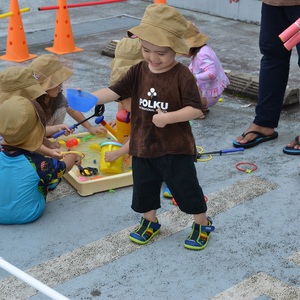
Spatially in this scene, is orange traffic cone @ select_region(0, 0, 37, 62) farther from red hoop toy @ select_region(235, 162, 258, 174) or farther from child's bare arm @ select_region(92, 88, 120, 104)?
child's bare arm @ select_region(92, 88, 120, 104)

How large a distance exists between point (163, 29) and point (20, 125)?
1071mm

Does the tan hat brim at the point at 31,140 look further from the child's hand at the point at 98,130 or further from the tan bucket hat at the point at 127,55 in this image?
the child's hand at the point at 98,130

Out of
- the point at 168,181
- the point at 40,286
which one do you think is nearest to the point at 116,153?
the point at 168,181

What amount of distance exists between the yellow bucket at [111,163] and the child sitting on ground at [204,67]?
1.27m

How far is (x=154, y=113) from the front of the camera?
3.44m

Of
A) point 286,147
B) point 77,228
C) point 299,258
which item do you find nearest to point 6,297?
point 77,228

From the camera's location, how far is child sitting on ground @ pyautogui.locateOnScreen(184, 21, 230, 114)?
541 centimetres

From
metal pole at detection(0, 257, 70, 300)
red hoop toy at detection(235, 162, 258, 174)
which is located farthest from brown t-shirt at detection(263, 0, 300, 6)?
metal pole at detection(0, 257, 70, 300)

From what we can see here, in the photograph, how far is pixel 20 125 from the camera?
12.3ft

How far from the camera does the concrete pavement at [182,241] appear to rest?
3.27 metres

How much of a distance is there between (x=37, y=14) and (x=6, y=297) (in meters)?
7.68

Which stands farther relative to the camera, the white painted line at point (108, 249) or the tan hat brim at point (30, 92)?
the tan hat brim at point (30, 92)

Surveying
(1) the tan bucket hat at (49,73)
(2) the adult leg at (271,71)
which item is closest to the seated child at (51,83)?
(1) the tan bucket hat at (49,73)

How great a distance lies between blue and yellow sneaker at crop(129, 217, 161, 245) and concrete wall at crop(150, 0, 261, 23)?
19.6 feet
